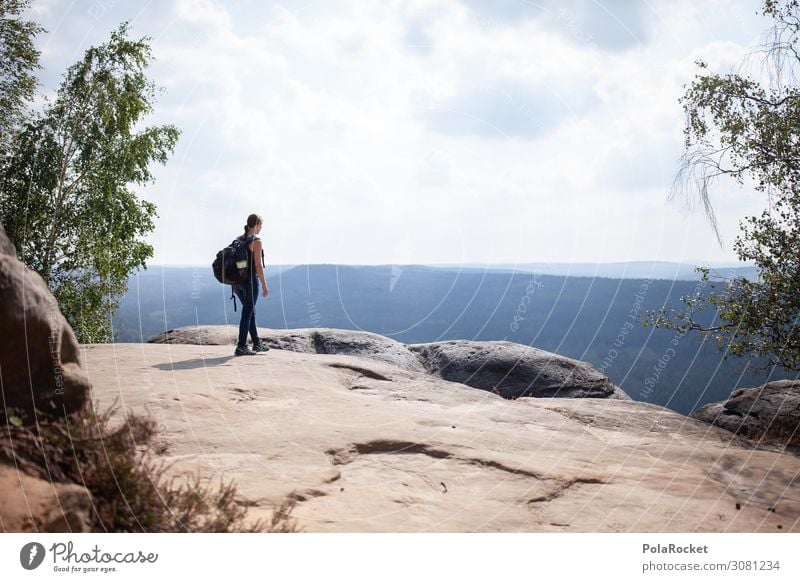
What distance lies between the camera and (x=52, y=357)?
4914mm

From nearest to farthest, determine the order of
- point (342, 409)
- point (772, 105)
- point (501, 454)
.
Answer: point (501, 454), point (342, 409), point (772, 105)

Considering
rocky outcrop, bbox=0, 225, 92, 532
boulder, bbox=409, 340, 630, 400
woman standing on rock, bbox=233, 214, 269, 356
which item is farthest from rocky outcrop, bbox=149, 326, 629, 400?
rocky outcrop, bbox=0, 225, 92, 532

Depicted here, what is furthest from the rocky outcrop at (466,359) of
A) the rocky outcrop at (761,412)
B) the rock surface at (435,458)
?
the rock surface at (435,458)

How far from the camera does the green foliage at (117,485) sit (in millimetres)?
4289

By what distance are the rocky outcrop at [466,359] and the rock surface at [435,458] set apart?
173 inches

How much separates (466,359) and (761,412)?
7.68m

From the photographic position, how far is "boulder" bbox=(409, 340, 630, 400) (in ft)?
51.3

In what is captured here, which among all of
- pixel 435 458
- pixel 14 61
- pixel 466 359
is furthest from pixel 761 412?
pixel 14 61

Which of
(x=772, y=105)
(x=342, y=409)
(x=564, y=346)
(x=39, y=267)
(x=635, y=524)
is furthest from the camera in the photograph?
(x=564, y=346)

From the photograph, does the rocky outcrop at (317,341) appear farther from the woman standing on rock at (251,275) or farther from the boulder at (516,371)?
the woman standing on rock at (251,275)

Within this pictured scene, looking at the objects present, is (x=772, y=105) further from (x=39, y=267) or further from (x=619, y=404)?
(x=39, y=267)

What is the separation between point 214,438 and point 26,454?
2408 mm

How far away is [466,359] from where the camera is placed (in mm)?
17359

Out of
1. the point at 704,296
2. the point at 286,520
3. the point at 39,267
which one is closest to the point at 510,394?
the point at 704,296
